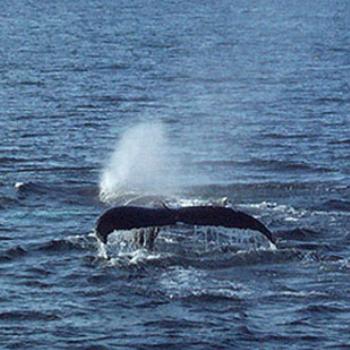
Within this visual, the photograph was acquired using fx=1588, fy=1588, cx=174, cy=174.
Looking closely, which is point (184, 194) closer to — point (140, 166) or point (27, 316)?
point (140, 166)

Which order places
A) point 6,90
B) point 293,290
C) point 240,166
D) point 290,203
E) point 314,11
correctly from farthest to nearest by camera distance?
point 314,11, point 6,90, point 240,166, point 290,203, point 293,290

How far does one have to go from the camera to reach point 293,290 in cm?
3266

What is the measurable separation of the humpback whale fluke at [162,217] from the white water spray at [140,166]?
10.6 m

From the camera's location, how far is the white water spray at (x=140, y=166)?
1718 inches

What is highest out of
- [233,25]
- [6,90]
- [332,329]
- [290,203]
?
[233,25]

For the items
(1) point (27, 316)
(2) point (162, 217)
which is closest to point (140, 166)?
(2) point (162, 217)

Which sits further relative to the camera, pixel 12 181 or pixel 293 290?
pixel 12 181

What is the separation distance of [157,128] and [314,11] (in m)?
95.5

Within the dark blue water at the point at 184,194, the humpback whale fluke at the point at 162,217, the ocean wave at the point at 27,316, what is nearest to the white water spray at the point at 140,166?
the dark blue water at the point at 184,194

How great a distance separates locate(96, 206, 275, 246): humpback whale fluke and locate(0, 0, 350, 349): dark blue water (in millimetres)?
1547

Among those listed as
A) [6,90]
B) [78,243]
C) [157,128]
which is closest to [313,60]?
[6,90]

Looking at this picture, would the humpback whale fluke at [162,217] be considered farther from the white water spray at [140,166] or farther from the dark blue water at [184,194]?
the white water spray at [140,166]

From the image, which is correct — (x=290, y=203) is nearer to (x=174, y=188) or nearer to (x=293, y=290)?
(x=174, y=188)

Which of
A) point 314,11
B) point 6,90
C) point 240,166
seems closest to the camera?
point 240,166
